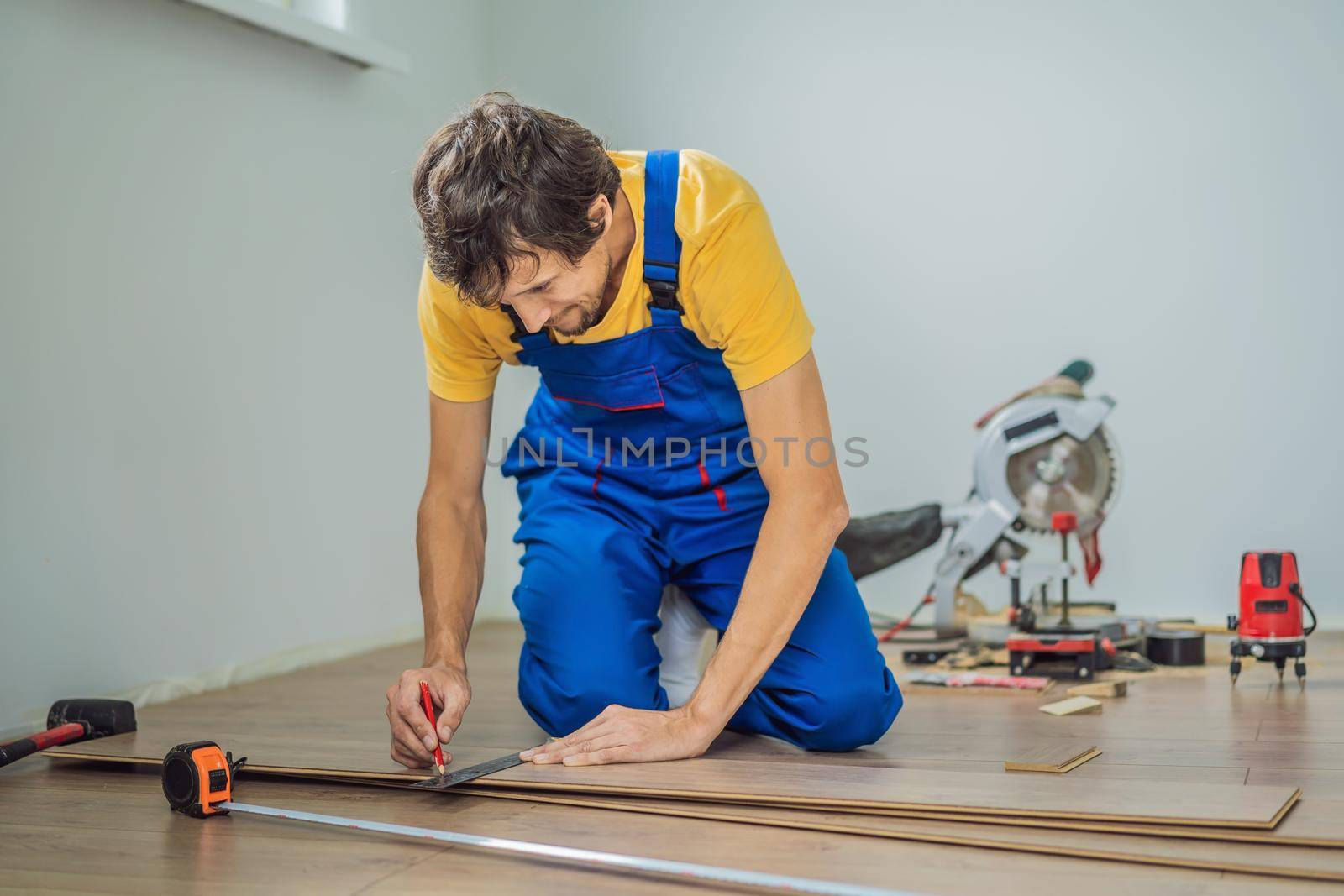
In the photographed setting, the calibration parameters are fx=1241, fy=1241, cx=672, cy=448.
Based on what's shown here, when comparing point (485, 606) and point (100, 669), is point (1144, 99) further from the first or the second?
A: point (100, 669)

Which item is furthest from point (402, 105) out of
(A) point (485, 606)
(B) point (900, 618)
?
(B) point (900, 618)

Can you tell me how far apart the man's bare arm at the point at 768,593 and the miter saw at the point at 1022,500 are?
4.71ft

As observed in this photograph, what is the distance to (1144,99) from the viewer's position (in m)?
3.34

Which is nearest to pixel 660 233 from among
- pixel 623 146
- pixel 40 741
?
pixel 40 741

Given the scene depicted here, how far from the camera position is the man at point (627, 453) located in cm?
150

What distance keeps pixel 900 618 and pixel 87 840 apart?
246 centimetres

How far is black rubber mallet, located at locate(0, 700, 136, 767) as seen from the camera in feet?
6.36

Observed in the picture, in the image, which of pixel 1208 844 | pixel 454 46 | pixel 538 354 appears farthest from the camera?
pixel 454 46

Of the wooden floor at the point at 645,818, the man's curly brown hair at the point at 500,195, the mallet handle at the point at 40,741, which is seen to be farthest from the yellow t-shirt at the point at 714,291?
the mallet handle at the point at 40,741

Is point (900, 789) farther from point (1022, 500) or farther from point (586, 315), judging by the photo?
point (1022, 500)

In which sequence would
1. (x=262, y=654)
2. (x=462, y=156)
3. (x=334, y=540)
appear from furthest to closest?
(x=334, y=540) → (x=262, y=654) → (x=462, y=156)

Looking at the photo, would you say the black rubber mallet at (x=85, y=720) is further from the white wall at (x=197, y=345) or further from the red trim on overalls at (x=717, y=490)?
the red trim on overalls at (x=717, y=490)

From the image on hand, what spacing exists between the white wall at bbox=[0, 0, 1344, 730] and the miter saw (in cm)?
46

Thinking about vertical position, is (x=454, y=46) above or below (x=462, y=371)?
above
